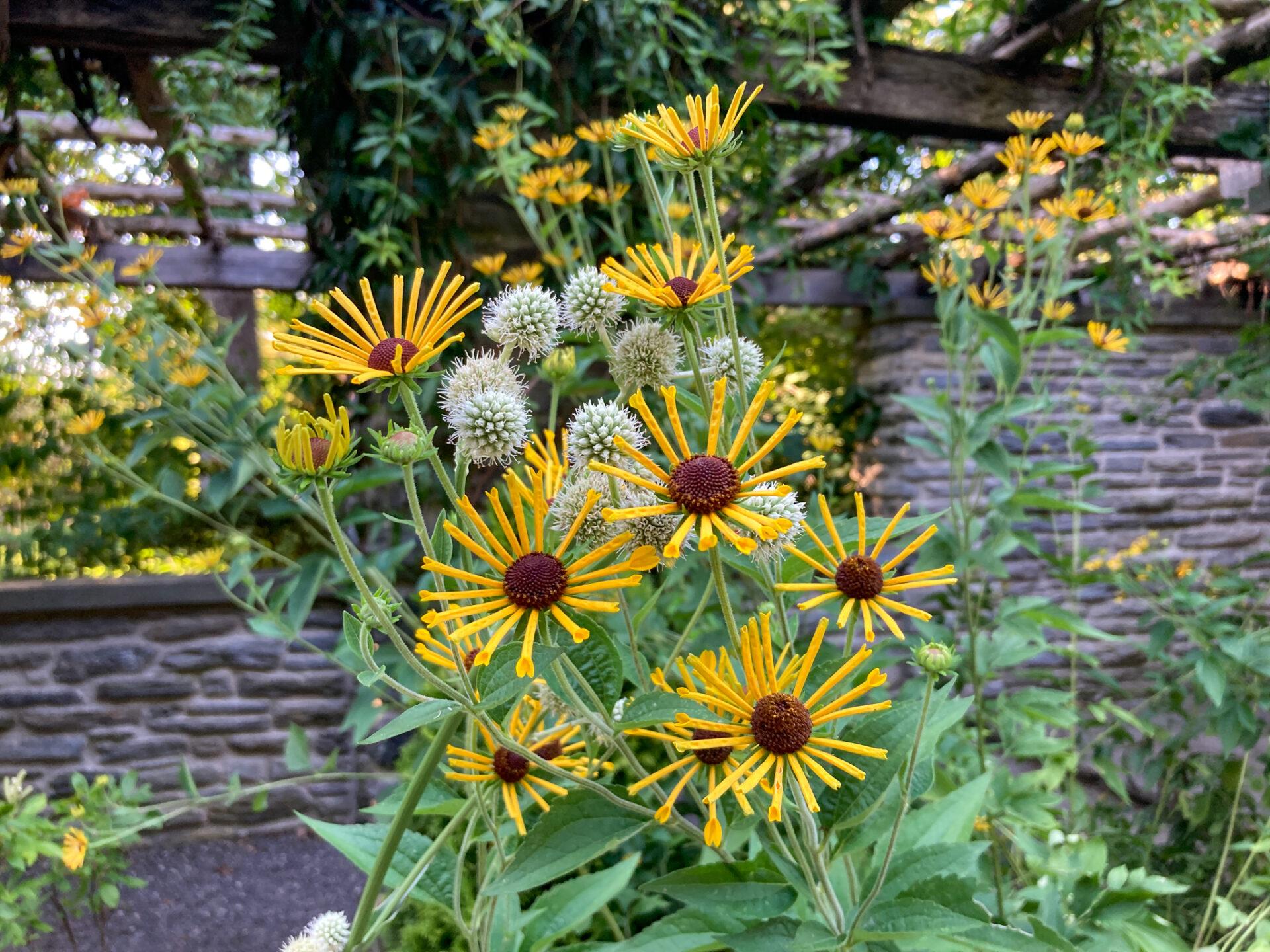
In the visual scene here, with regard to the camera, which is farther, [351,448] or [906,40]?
[906,40]

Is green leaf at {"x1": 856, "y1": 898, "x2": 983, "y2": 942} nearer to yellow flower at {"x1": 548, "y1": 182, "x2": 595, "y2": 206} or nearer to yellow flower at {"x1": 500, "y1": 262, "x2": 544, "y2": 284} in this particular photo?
yellow flower at {"x1": 500, "y1": 262, "x2": 544, "y2": 284}

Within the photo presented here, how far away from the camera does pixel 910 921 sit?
0.58m

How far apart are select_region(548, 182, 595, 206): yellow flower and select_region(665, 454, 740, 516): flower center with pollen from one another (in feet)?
4.25

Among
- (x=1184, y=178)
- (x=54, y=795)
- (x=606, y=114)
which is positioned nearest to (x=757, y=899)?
(x=606, y=114)

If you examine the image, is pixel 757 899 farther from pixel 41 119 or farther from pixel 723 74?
pixel 41 119

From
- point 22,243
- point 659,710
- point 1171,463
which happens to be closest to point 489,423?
point 659,710

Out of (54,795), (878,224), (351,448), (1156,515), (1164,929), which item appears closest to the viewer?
(351,448)

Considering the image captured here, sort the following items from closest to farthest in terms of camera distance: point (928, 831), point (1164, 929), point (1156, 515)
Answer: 1. point (928, 831)
2. point (1164, 929)
3. point (1156, 515)

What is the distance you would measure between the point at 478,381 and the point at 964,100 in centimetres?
242

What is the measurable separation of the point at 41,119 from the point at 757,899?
10.1 ft

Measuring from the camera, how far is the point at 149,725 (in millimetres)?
2936

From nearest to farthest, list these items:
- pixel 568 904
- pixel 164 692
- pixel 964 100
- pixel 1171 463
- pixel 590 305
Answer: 1. pixel 590 305
2. pixel 568 904
3. pixel 964 100
4. pixel 164 692
5. pixel 1171 463

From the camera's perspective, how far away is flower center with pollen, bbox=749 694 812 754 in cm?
49

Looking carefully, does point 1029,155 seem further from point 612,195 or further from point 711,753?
point 711,753
